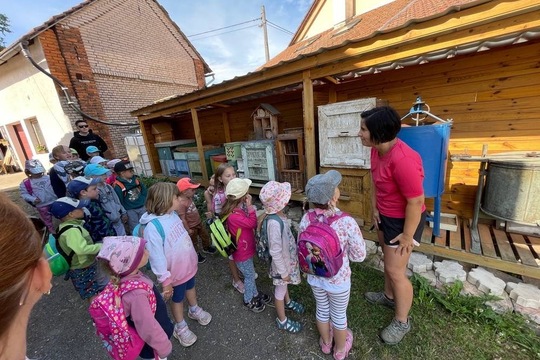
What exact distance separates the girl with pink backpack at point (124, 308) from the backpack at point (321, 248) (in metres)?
1.09

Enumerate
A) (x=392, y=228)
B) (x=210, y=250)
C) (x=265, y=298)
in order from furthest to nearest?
(x=210, y=250)
(x=265, y=298)
(x=392, y=228)

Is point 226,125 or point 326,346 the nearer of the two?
point 326,346

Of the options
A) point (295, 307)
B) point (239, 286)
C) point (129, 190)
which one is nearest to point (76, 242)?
point (129, 190)

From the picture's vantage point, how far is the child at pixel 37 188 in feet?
13.0

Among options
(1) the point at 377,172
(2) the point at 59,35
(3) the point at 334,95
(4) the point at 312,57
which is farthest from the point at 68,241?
(2) the point at 59,35

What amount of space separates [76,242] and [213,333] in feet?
5.18

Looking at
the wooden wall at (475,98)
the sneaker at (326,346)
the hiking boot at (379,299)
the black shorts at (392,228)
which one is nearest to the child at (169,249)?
the sneaker at (326,346)

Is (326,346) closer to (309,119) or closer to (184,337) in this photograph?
(184,337)

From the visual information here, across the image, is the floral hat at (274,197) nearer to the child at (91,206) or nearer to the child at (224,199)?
the child at (224,199)

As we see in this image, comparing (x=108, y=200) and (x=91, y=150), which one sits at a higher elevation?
(x=91, y=150)

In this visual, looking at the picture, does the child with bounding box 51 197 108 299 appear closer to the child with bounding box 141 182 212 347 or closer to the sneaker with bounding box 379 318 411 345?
the child with bounding box 141 182 212 347

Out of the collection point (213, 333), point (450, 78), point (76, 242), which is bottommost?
point (213, 333)

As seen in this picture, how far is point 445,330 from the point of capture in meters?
2.13

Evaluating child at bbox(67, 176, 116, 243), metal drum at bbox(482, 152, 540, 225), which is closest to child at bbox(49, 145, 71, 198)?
child at bbox(67, 176, 116, 243)
